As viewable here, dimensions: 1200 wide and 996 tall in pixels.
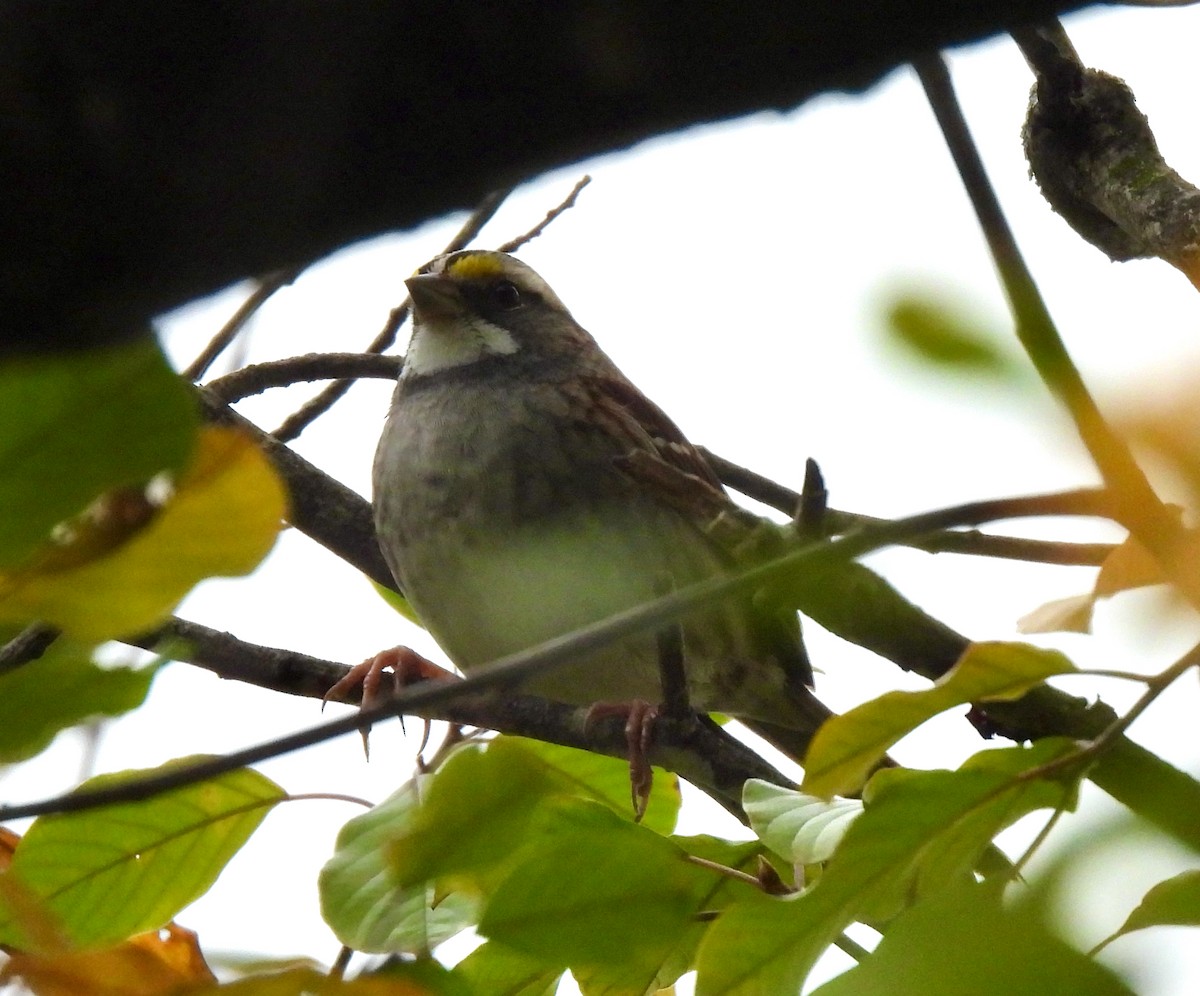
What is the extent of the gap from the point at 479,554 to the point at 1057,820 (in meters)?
2.50

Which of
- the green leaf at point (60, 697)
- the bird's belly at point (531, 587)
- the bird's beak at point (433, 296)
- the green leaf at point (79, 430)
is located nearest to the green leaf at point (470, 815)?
the green leaf at point (60, 697)

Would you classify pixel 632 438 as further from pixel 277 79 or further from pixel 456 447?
pixel 277 79

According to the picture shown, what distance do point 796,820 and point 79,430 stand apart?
1.12 meters

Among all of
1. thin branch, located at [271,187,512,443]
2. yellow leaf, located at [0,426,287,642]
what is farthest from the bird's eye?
yellow leaf, located at [0,426,287,642]

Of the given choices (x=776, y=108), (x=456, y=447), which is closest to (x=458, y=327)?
(x=456, y=447)

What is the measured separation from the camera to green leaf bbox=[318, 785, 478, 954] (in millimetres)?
1741

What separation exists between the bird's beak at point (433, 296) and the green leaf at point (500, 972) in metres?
2.99

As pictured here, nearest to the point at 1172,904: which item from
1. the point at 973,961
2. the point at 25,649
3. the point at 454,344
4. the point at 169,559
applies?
the point at 973,961

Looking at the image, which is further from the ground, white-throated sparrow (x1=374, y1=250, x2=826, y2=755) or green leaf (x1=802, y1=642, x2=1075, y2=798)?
white-throated sparrow (x1=374, y1=250, x2=826, y2=755)

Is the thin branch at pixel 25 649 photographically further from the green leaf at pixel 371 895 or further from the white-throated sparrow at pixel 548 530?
the white-throated sparrow at pixel 548 530

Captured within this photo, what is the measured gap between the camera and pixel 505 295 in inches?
194

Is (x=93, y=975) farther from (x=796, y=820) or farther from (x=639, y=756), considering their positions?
(x=639, y=756)

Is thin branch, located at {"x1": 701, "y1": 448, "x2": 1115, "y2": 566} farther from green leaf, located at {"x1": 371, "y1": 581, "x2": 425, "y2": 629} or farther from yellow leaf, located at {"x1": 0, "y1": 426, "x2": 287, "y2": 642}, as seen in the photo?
green leaf, located at {"x1": 371, "y1": 581, "x2": 425, "y2": 629}

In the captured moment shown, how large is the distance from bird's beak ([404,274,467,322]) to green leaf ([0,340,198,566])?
12.1ft
